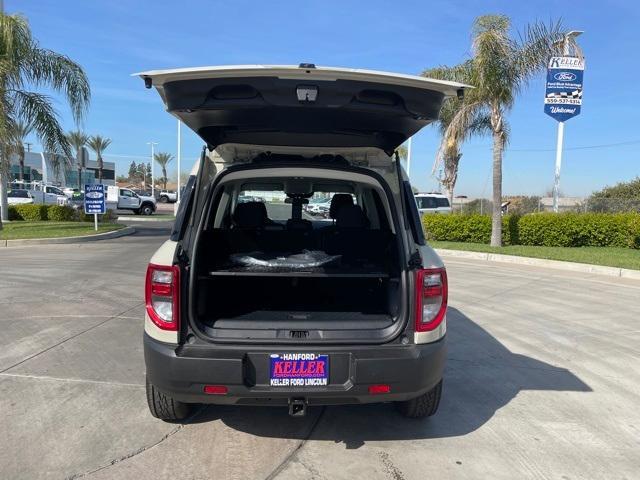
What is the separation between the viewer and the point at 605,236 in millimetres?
16141

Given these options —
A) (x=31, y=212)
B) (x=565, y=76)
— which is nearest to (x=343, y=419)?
(x=565, y=76)

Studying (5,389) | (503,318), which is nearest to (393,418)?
(5,389)

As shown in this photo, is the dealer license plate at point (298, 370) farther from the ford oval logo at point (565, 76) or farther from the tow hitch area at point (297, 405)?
the ford oval logo at point (565, 76)

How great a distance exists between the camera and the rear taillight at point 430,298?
3180 millimetres

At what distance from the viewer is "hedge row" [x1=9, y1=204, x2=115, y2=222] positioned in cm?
2178

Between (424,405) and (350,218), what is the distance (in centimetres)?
162

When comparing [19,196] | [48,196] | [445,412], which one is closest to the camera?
[445,412]

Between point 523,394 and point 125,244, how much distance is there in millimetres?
13144

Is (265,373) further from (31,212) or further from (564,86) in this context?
(31,212)

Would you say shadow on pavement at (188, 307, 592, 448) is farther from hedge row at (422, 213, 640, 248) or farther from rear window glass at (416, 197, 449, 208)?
rear window glass at (416, 197, 449, 208)

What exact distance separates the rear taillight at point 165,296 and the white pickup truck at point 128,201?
34453 millimetres

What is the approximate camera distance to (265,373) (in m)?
3.02

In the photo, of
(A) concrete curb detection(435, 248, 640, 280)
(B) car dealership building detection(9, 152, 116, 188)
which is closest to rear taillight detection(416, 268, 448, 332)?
(A) concrete curb detection(435, 248, 640, 280)

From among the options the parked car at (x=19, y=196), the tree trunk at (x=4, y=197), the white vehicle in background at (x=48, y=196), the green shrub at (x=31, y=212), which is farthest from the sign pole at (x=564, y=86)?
the parked car at (x=19, y=196)
